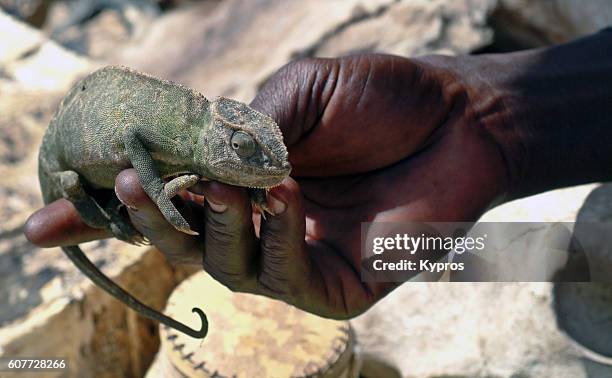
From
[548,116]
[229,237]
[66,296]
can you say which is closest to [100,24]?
[66,296]

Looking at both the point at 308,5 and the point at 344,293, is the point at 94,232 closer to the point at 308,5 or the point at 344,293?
the point at 344,293

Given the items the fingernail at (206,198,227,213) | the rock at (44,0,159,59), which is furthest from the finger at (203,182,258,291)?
the rock at (44,0,159,59)

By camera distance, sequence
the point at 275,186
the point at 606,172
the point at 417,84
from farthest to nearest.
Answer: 1. the point at 606,172
2. the point at 417,84
3. the point at 275,186

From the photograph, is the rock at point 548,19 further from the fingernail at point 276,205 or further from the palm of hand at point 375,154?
the fingernail at point 276,205

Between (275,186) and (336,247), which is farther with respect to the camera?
(336,247)

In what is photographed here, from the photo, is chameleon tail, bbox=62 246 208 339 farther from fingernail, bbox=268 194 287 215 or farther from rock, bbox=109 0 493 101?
rock, bbox=109 0 493 101

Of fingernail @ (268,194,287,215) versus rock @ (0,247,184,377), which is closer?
fingernail @ (268,194,287,215)

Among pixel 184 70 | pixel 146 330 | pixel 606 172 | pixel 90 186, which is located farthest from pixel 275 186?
pixel 184 70
